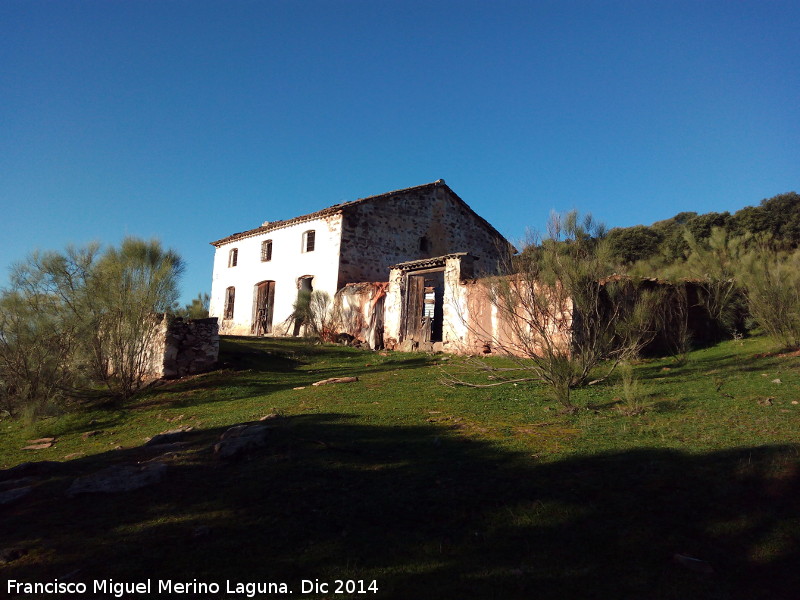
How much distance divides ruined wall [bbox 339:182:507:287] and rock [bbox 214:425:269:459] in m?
15.4

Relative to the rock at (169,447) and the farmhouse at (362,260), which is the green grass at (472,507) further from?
the farmhouse at (362,260)

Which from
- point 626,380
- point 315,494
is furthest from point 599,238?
point 315,494

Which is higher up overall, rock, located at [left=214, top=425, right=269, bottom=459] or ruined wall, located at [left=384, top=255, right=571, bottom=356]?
ruined wall, located at [left=384, top=255, right=571, bottom=356]

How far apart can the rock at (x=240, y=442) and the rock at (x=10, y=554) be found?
2177 millimetres

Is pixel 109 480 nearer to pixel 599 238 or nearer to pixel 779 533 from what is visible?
pixel 779 533

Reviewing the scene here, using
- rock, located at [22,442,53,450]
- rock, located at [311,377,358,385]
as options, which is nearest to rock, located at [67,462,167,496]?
rock, located at [22,442,53,450]

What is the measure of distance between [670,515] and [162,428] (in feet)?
27.6

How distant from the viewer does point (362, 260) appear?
901 inches

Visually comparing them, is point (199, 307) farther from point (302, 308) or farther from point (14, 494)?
point (14, 494)

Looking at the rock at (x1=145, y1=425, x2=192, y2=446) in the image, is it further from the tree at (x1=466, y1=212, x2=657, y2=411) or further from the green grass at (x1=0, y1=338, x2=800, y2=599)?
the tree at (x1=466, y1=212, x2=657, y2=411)

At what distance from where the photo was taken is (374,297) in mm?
19625

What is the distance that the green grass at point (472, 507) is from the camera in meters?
3.70

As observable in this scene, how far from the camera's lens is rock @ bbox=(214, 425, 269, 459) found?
20.5ft

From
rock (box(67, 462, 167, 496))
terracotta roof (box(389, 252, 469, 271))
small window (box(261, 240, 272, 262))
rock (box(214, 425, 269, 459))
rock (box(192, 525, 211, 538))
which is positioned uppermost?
small window (box(261, 240, 272, 262))
